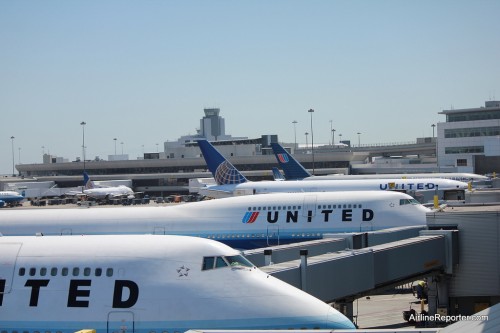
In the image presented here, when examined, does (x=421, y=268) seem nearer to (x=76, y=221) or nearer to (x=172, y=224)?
(x=172, y=224)

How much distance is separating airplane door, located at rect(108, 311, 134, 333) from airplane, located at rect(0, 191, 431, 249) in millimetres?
26822

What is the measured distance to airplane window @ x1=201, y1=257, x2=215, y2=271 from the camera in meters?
20.2

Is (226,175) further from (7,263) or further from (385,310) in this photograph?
(7,263)

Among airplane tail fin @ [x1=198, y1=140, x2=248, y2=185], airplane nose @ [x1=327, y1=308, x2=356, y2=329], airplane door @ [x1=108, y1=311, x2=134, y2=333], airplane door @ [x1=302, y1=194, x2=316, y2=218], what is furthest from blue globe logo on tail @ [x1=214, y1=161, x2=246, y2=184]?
airplane nose @ [x1=327, y1=308, x2=356, y2=329]

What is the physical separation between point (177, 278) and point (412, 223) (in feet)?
93.2

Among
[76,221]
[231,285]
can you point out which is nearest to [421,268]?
[231,285]

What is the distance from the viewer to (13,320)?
20234 millimetres

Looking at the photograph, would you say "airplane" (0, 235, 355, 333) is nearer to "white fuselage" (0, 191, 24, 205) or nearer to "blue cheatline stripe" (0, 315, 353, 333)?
"blue cheatline stripe" (0, 315, 353, 333)

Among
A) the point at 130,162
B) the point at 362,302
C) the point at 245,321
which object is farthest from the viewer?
the point at 130,162

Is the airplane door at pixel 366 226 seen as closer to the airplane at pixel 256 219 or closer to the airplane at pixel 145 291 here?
the airplane at pixel 256 219

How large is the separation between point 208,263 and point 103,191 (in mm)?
121299

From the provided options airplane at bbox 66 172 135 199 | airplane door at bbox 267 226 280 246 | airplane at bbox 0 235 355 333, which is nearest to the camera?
airplane at bbox 0 235 355 333

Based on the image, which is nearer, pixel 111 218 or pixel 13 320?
pixel 13 320

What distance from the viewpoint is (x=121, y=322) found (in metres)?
19.6
